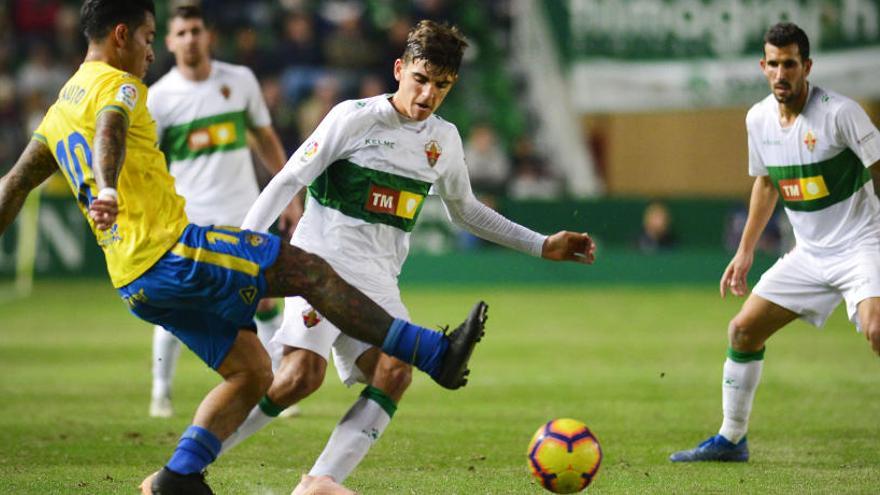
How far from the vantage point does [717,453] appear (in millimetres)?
7750

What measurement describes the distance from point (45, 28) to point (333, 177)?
19024 mm

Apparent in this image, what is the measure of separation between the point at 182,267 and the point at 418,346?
1.06 meters

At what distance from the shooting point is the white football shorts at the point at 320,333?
6.38 metres

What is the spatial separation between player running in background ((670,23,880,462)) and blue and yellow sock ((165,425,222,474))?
10.1 feet

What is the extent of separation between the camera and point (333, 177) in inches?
258

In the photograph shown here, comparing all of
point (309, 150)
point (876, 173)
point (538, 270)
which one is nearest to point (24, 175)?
point (309, 150)

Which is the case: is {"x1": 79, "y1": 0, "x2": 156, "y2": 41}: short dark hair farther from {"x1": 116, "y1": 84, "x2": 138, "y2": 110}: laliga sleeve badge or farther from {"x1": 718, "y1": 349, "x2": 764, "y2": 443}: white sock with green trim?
{"x1": 718, "y1": 349, "x2": 764, "y2": 443}: white sock with green trim

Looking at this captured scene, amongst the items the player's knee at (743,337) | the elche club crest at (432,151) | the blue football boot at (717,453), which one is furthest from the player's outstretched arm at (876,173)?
the elche club crest at (432,151)

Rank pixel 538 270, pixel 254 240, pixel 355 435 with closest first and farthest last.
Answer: pixel 254 240 < pixel 355 435 < pixel 538 270

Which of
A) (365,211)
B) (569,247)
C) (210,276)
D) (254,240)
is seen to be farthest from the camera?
(569,247)

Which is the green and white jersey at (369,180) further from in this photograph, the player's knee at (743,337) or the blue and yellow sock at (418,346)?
the player's knee at (743,337)

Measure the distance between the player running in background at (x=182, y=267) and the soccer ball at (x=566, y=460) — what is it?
2.66ft

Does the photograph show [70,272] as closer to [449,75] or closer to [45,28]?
[45,28]

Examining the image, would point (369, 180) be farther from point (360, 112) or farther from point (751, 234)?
point (751, 234)
